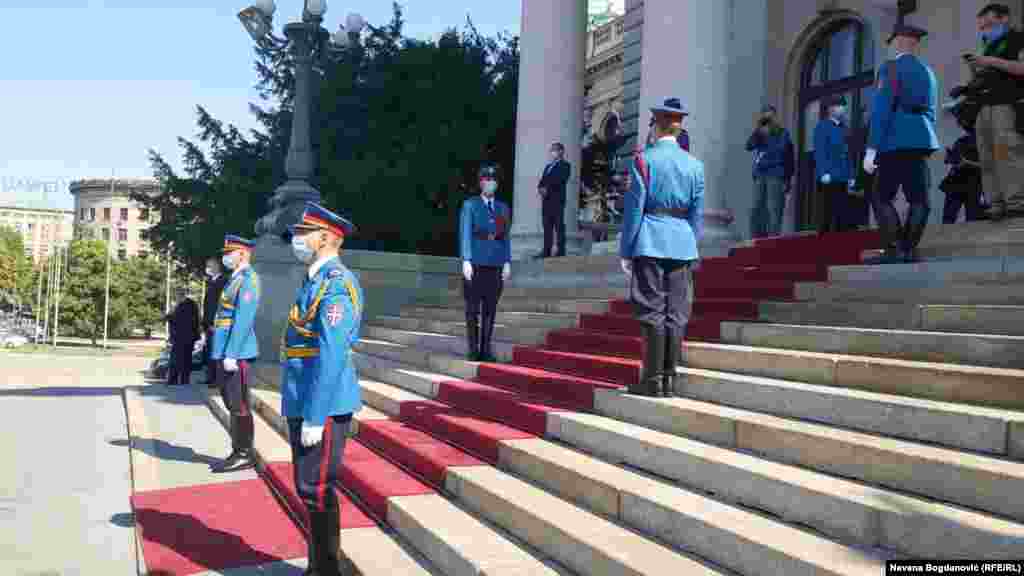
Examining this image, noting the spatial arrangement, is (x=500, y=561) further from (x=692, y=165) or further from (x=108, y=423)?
(x=108, y=423)

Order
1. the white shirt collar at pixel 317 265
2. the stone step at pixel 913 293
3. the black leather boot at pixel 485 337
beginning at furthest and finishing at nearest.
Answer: the black leather boot at pixel 485 337 < the stone step at pixel 913 293 < the white shirt collar at pixel 317 265

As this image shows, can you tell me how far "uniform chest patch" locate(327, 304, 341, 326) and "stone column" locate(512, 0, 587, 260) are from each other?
10.3 metres

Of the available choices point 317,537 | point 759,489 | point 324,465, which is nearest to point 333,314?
point 324,465

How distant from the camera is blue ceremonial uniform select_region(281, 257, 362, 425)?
4051 mm

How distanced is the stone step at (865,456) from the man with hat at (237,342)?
360 centimetres

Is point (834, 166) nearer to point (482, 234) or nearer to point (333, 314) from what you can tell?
point (482, 234)

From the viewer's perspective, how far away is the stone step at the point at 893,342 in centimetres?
432

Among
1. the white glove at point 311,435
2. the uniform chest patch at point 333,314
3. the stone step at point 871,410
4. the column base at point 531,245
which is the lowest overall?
the white glove at point 311,435

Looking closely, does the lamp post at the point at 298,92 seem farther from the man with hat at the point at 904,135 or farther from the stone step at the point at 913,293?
the man with hat at the point at 904,135

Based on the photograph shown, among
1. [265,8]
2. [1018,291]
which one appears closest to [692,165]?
[1018,291]

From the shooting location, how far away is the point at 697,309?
24.6 ft

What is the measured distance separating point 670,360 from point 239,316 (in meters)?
3.50

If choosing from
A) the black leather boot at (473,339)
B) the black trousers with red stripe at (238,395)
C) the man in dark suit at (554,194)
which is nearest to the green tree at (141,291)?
the man in dark suit at (554,194)

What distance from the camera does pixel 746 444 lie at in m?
4.46
